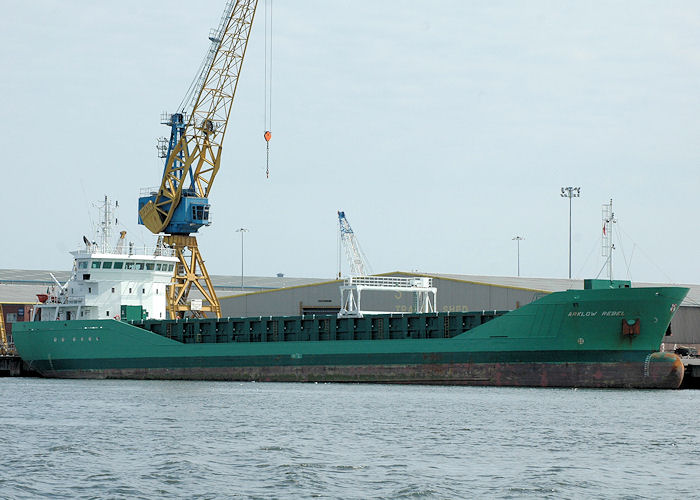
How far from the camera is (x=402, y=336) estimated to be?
57844 millimetres

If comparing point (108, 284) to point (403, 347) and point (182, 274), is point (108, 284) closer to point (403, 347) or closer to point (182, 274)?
point (182, 274)

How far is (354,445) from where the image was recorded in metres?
32.0

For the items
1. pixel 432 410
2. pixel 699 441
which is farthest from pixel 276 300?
pixel 699 441

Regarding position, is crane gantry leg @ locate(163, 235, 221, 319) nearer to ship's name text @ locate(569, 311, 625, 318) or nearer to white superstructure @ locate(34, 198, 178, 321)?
white superstructure @ locate(34, 198, 178, 321)

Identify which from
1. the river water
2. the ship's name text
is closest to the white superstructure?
the river water

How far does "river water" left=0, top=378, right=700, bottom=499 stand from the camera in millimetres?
25609

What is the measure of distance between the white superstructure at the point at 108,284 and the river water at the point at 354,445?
17535mm

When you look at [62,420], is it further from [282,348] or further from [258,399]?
[282,348]

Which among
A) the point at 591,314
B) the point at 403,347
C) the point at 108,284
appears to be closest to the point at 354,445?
the point at 591,314

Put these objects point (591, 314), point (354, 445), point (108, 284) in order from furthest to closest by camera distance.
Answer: point (108, 284), point (591, 314), point (354, 445)

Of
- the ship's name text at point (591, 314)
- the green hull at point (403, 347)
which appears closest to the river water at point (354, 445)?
the green hull at point (403, 347)

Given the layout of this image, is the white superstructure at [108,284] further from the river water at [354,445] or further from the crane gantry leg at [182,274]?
Answer: the river water at [354,445]

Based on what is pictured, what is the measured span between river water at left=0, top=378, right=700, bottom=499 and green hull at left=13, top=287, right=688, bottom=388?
119 inches

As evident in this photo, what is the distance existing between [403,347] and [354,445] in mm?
24680
